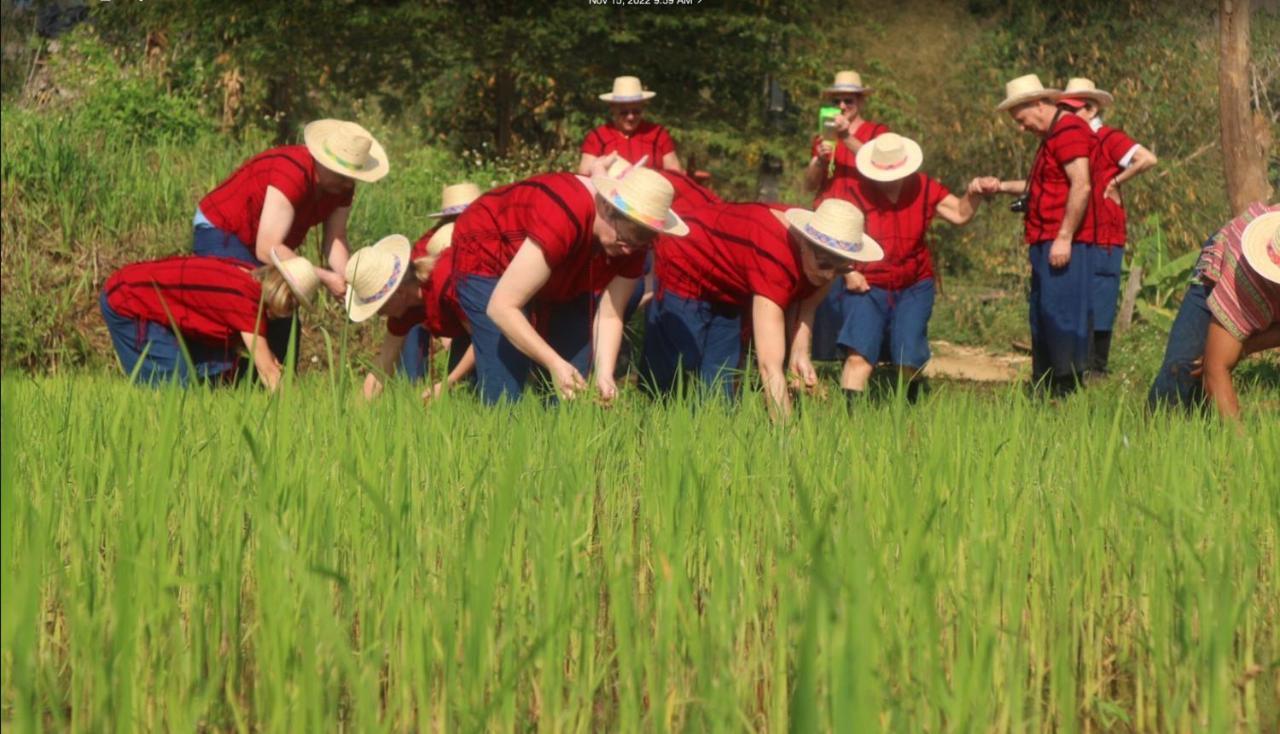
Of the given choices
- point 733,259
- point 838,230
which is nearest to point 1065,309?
point 733,259

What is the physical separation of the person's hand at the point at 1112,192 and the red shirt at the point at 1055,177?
0.17 m

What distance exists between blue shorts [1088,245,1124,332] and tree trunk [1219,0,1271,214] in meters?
2.14

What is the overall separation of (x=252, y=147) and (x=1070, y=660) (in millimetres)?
9824

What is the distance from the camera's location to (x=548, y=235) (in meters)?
4.77

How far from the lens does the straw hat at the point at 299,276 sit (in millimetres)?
5137

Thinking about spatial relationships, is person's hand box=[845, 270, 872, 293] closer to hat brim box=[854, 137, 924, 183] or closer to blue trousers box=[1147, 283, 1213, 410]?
hat brim box=[854, 137, 924, 183]

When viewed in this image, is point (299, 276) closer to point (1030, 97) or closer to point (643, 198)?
point (643, 198)

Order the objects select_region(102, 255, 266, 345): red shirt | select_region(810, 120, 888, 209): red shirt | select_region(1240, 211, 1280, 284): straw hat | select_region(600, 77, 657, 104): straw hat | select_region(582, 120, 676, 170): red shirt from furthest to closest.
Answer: select_region(600, 77, 657, 104): straw hat, select_region(582, 120, 676, 170): red shirt, select_region(810, 120, 888, 209): red shirt, select_region(102, 255, 266, 345): red shirt, select_region(1240, 211, 1280, 284): straw hat

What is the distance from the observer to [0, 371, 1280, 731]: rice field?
1.86 meters

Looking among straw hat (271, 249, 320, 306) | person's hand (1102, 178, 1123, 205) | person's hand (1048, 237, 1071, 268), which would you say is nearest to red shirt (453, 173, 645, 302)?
straw hat (271, 249, 320, 306)

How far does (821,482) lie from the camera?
3201mm

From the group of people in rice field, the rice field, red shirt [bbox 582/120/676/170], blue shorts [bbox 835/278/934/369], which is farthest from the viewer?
red shirt [bbox 582/120/676/170]

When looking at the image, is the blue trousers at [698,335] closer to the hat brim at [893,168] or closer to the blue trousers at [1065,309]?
the hat brim at [893,168]

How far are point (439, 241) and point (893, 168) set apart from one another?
1.88 metres
